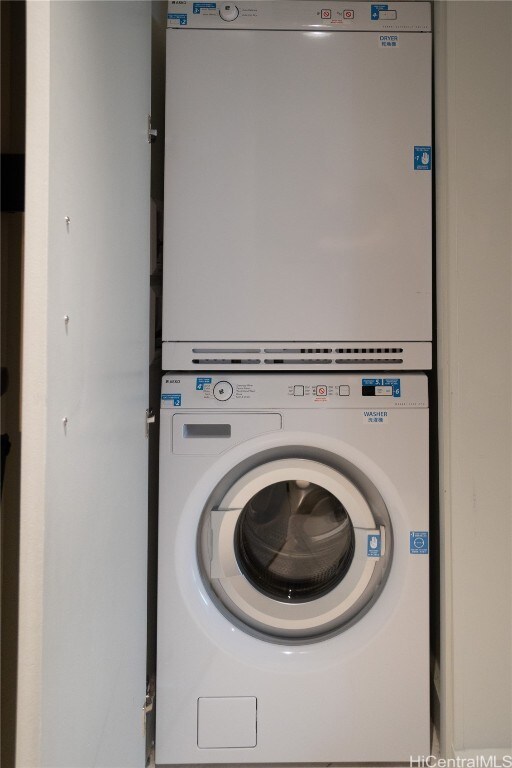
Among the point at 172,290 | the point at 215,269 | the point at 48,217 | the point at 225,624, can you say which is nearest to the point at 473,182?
the point at 215,269

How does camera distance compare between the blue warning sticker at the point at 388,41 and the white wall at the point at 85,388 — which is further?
the blue warning sticker at the point at 388,41

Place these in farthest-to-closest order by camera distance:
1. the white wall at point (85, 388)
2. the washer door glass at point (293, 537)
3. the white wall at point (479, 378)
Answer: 1. the washer door glass at point (293, 537)
2. the white wall at point (479, 378)
3. the white wall at point (85, 388)

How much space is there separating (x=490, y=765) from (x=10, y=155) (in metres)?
1.53

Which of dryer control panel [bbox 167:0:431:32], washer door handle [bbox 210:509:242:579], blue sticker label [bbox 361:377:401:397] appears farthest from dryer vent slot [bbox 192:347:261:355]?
dryer control panel [bbox 167:0:431:32]

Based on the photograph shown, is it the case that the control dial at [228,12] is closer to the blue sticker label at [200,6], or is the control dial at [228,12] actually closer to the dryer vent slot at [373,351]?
the blue sticker label at [200,6]

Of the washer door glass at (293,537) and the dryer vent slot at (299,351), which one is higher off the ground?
the dryer vent slot at (299,351)

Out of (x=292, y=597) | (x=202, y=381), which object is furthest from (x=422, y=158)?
(x=292, y=597)

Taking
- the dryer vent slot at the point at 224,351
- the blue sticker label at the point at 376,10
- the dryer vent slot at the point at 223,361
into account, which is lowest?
the dryer vent slot at the point at 223,361

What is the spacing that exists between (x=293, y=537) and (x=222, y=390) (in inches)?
17.2

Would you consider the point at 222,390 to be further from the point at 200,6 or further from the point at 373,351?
the point at 200,6

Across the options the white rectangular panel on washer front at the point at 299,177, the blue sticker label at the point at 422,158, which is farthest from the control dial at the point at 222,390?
the blue sticker label at the point at 422,158

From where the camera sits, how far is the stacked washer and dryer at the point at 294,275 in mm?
1265

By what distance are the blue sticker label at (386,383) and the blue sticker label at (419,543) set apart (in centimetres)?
34

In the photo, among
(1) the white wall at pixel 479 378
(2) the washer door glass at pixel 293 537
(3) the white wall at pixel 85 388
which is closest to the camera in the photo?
(3) the white wall at pixel 85 388
